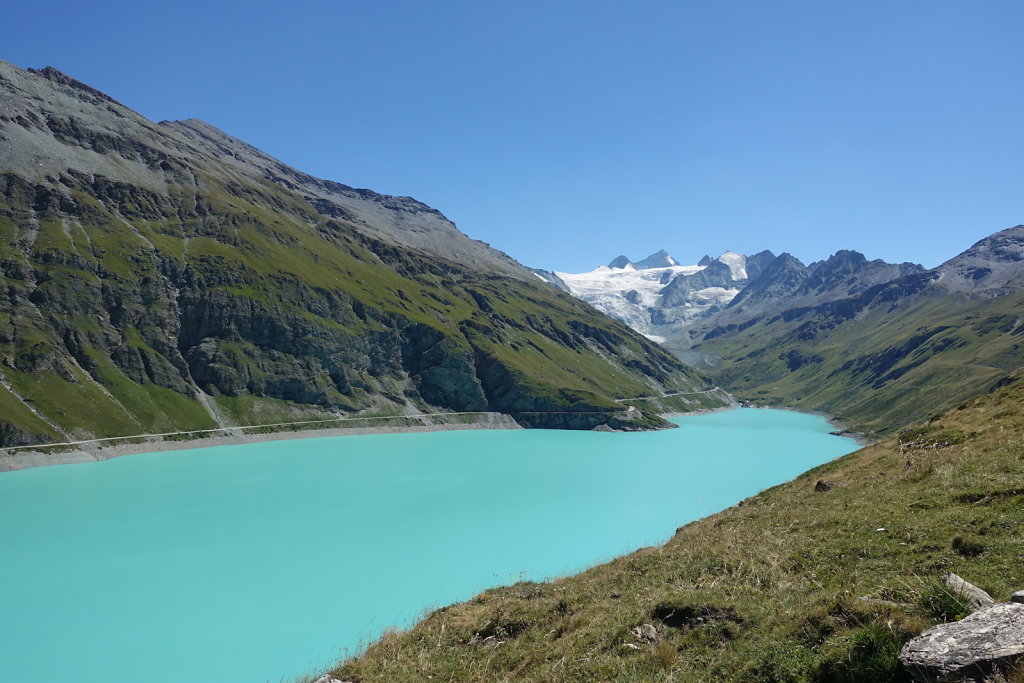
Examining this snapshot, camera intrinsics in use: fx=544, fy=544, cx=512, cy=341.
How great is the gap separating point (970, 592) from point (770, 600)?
15.0 ft

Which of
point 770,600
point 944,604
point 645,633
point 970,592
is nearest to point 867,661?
point 944,604

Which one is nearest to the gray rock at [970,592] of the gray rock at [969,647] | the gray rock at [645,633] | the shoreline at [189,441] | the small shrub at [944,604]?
the small shrub at [944,604]

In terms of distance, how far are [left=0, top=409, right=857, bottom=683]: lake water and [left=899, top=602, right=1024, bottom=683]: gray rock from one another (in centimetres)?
1459

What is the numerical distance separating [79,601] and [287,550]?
16.2 m

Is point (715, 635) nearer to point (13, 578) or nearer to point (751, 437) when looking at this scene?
point (13, 578)

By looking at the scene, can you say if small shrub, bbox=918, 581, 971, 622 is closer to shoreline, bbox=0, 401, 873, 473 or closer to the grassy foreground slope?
the grassy foreground slope

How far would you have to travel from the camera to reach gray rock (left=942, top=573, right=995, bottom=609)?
32.9ft

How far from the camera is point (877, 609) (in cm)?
1105

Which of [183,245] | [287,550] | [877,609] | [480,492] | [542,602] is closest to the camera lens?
[877,609]

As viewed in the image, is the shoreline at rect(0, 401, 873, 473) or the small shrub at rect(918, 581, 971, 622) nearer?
the small shrub at rect(918, 581, 971, 622)

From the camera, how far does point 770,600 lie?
45.9ft

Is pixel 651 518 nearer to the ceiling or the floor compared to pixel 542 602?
nearer to the floor

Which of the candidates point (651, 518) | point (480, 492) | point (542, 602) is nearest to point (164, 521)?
point (480, 492)

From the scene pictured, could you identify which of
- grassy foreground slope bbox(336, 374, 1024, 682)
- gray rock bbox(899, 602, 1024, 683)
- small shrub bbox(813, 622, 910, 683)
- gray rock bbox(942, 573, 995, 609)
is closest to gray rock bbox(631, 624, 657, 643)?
grassy foreground slope bbox(336, 374, 1024, 682)
